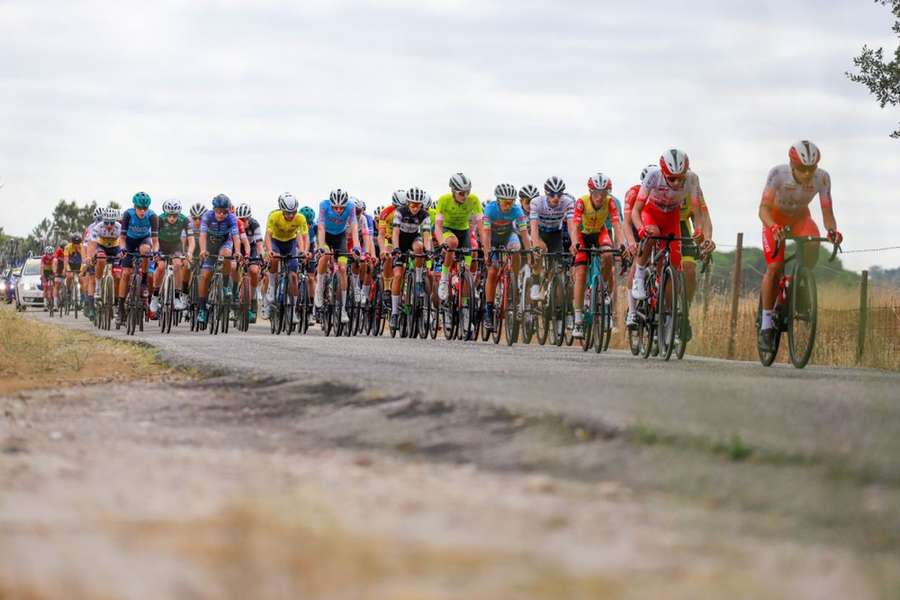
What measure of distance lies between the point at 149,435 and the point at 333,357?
A: 633 cm

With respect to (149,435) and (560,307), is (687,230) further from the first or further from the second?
(149,435)

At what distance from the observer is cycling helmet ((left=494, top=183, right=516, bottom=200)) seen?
68.2ft

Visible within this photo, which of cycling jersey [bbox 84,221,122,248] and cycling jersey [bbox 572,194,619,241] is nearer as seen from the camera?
cycling jersey [bbox 572,194,619,241]

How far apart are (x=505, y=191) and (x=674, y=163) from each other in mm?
6116

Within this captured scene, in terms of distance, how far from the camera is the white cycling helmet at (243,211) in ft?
89.6

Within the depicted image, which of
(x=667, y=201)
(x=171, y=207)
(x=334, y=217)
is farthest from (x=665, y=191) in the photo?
(x=171, y=207)

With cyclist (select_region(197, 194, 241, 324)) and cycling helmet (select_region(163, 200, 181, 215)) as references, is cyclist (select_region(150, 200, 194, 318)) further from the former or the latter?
cyclist (select_region(197, 194, 241, 324))

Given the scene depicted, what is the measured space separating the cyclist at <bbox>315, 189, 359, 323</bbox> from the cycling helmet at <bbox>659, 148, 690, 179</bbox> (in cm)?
953

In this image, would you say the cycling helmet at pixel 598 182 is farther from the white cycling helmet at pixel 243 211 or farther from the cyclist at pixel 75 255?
the cyclist at pixel 75 255

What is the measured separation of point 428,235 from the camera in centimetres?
2252

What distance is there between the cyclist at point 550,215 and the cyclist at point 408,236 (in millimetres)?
3135

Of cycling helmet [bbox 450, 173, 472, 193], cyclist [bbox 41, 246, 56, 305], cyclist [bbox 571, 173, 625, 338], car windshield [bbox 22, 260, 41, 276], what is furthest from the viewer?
car windshield [bbox 22, 260, 41, 276]

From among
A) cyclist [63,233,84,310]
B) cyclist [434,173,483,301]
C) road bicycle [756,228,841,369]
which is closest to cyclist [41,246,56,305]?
cyclist [63,233,84,310]

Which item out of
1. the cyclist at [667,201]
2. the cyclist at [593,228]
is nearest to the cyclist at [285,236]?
the cyclist at [593,228]
